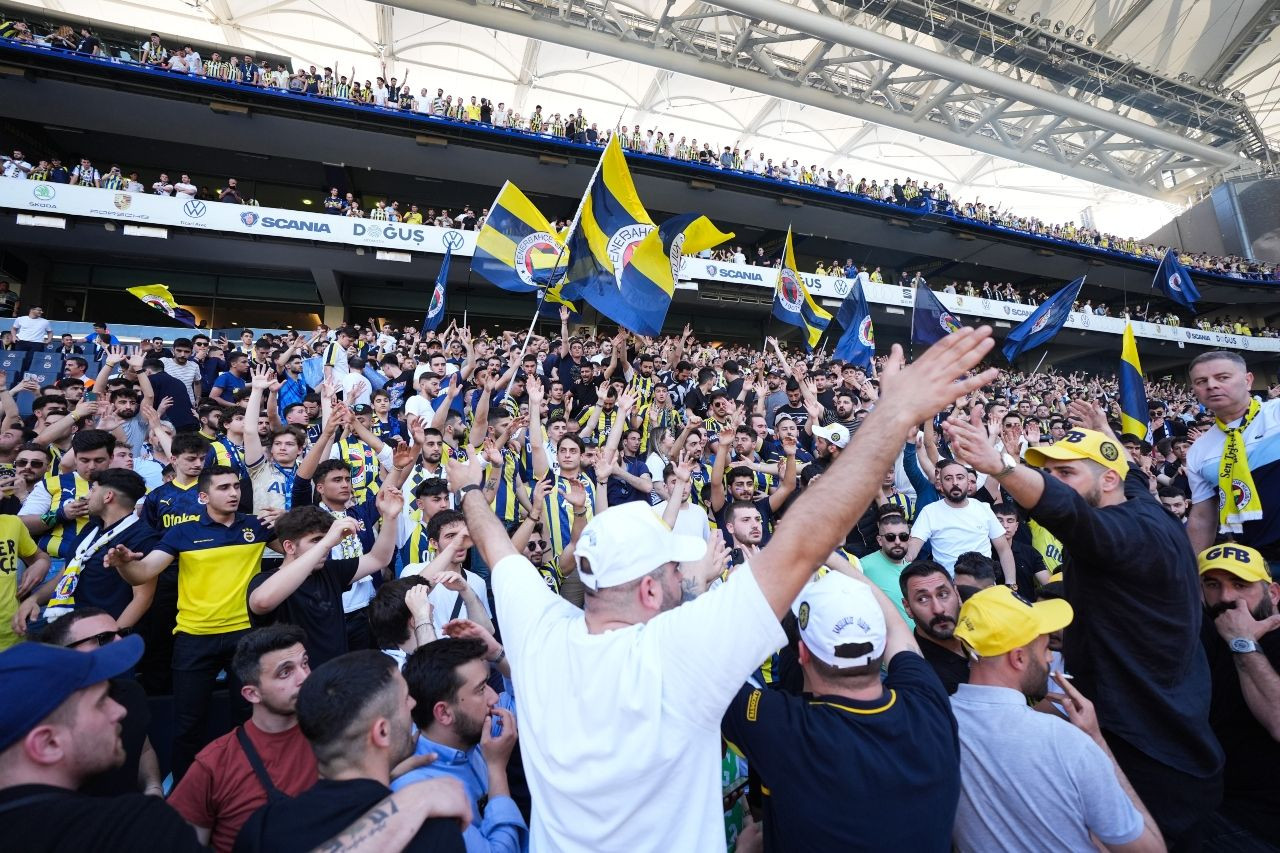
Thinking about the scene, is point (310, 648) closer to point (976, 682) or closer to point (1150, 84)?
point (976, 682)

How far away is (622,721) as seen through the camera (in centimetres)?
127

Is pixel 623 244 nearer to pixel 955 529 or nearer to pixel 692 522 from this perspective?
pixel 692 522

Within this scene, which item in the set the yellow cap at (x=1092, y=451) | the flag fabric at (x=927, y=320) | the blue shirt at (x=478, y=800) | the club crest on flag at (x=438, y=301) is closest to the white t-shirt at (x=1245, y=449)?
the yellow cap at (x=1092, y=451)

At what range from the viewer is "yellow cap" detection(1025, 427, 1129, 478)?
227cm

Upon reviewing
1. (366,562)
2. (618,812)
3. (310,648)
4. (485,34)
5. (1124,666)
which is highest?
(485,34)

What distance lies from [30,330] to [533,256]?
35.9ft

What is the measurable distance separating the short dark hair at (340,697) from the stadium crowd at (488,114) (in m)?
14.5

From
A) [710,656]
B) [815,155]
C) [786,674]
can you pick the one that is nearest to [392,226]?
[786,674]

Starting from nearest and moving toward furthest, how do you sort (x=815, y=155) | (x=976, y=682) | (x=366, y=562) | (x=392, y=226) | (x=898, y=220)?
(x=976, y=682), (x=366, y=562), (x=392, y=226), (x=898, y=220), (x=815, y=155)

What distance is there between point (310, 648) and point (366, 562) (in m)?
0.55

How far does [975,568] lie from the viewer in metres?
3.40

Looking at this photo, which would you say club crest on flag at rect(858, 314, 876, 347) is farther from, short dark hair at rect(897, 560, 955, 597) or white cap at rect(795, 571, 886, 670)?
white cap at rect(795, 571, 886, 670)

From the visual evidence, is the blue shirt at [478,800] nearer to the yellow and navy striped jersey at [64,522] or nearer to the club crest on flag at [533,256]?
the yellow and navy striped jersey at [64,522]

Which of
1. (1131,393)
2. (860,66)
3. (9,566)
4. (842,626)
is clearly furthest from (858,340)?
(860,66)
